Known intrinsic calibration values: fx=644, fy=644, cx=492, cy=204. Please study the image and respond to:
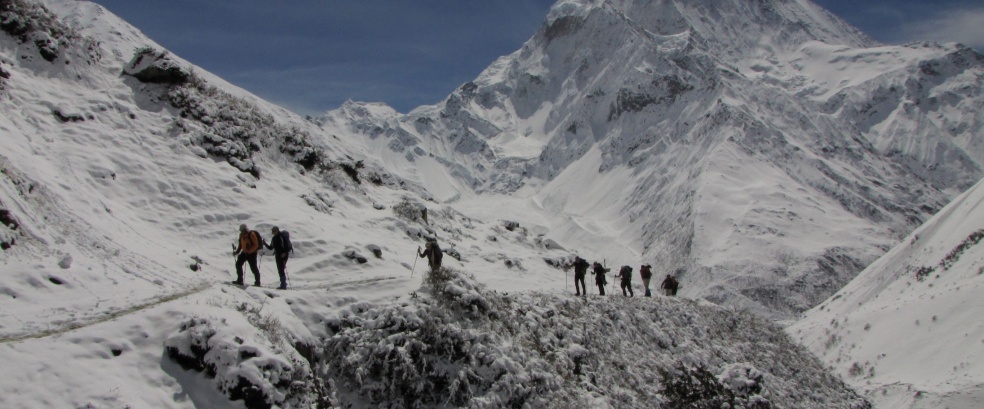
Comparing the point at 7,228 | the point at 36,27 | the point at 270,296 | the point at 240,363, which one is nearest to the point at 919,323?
the point at 270,296

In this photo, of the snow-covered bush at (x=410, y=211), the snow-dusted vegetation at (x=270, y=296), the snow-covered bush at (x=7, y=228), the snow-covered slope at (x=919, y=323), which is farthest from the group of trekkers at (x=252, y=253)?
the snow-covered slope at (x=919, y=323)

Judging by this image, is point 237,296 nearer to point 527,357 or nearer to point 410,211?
point 527,357

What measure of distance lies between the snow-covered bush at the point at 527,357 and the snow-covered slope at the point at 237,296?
0.17 feet

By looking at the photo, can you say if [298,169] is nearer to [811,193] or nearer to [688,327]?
[688,327]

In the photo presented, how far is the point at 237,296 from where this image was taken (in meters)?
13.9

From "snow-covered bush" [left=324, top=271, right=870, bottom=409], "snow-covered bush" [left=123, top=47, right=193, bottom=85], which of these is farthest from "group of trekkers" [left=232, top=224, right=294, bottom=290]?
"snow-covered bush" [left=123, top=47, right=193, bottom=85]

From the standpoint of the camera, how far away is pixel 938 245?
58219 mm

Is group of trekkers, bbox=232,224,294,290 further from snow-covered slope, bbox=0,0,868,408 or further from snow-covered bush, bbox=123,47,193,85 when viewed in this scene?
snow-covered bush, bbox=123,47,193,85

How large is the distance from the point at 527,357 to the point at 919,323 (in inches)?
1708

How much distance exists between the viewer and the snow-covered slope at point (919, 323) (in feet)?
122

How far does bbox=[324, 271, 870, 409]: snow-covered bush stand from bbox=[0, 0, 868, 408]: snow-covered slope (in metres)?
0.05

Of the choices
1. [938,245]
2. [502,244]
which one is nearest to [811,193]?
[938,245]

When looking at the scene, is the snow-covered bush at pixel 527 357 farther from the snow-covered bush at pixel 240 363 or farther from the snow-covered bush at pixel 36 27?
the snow-covered bush at pixel 36 27

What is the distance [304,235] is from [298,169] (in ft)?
32.1
